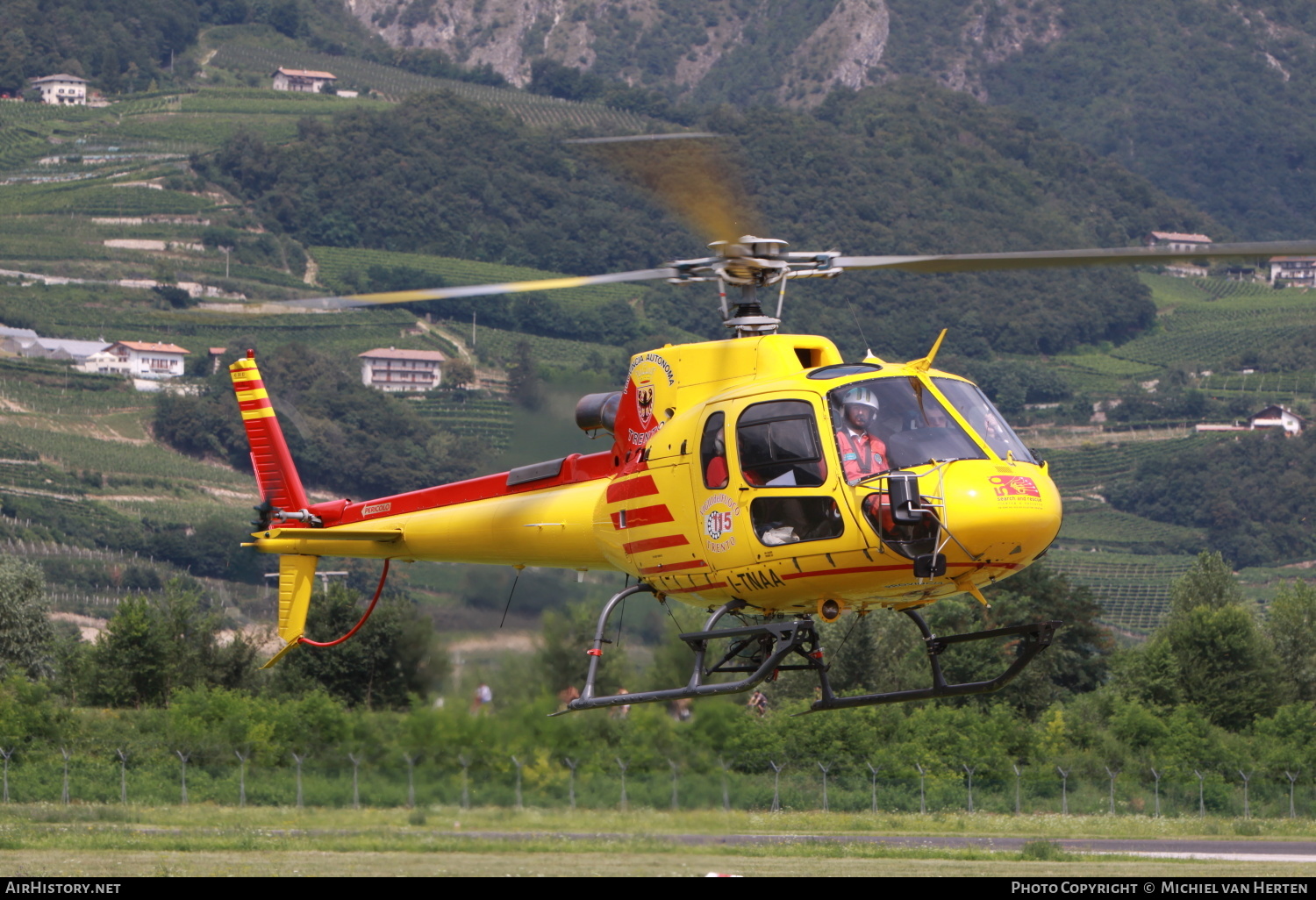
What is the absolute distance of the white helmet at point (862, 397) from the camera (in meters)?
14.5

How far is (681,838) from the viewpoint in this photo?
2583 centimetres

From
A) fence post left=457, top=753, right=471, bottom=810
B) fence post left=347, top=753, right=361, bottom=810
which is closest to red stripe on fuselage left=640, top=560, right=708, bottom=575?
fence post left=457, top=753, right=471, bottom=810

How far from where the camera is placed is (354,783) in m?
26.5

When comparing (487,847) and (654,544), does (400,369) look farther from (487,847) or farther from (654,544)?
(654,544)

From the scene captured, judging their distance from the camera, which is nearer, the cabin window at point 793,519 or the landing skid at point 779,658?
the cabin window at point 793,519

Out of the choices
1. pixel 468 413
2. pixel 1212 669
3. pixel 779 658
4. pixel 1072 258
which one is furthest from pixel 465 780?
pixel 468 413

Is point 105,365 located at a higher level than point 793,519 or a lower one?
lower

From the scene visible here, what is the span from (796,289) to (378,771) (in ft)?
350

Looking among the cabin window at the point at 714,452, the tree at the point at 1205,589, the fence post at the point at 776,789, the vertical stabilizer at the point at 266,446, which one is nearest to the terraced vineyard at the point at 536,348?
the tree at the point at 1205,589

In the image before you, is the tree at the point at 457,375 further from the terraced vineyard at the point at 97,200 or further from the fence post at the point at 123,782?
the fence post at the point at 123,782

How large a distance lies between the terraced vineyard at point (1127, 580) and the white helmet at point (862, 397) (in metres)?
101

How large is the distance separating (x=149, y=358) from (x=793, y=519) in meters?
146

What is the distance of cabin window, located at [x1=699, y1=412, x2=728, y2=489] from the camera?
15070mm

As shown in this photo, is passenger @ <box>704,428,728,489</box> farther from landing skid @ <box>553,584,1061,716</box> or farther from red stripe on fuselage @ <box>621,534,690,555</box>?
landing skid @ <box>553,584,1061,716</box>
